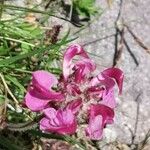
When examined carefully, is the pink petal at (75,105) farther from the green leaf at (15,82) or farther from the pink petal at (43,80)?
the green leaf at (15,82)

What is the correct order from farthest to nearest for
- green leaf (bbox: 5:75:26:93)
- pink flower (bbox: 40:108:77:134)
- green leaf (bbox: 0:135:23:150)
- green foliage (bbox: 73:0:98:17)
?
green foliage (bbox: 73:0:98:17), green leaf (bbox: 5:75:26:93), green leaf (bbox: 0:135:23:150), pink flower (bbox: 40:108:77:134)

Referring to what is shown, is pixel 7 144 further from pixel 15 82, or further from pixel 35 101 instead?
pixel 35 101

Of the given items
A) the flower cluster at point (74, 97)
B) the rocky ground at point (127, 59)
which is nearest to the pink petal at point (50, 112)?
the flower cluster at point (74, 97)

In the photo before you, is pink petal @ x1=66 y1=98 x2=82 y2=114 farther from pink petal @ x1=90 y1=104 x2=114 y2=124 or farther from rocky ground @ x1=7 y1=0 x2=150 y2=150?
rocky ground @ x1=7 y1=0 x2=150 y2=150

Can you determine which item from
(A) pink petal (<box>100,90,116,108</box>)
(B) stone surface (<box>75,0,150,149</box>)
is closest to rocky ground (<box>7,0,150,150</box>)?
(B) stone surface (<box>75,0,150,149</box>)

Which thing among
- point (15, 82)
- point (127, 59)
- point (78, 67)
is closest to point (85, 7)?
point (127, 59)

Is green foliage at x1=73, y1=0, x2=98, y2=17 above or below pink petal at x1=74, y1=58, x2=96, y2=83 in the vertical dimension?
below

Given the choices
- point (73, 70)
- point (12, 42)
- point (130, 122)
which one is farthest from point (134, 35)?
point (73, 70)
